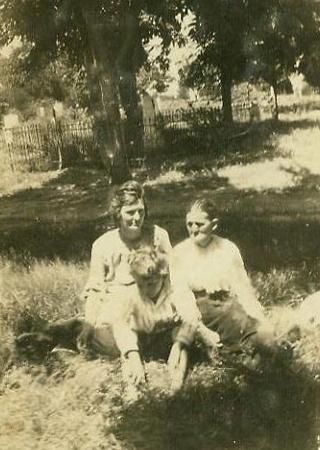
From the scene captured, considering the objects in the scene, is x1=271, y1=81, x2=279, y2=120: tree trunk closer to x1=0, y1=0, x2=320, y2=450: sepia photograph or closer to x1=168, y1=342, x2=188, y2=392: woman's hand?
x1=0, y1=0, x2=320, y2=450: sepia photograph

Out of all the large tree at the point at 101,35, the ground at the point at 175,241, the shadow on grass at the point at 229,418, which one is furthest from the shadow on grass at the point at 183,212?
the shadow on grass at the point at 229,418

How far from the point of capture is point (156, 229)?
1.98 m

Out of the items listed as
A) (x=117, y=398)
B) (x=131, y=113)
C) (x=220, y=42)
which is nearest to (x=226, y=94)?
(x=220, y=42)

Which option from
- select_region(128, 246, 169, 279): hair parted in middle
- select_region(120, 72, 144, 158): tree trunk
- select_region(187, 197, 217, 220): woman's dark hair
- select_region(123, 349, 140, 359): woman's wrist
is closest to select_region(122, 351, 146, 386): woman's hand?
select_region(123, 349, 140, 359): woman's wrist

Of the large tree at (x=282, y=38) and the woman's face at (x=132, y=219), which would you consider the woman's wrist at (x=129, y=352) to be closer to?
the woman's face at (x=132, y=219)

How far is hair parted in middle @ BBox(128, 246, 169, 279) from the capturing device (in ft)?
6.36

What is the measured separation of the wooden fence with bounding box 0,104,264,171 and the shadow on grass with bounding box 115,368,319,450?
0.80m

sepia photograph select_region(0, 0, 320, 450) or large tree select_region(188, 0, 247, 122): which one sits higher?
large tree select_region(188, 0, 247, 122)

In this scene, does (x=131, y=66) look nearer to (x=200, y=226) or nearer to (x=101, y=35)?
(x=101, y=35)

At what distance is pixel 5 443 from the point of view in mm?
1908

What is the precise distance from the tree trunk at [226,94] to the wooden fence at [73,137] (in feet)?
0.07

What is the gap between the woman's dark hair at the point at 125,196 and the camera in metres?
1.96

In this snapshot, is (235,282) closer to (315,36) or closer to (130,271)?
(130,271)

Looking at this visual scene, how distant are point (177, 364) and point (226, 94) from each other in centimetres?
88
